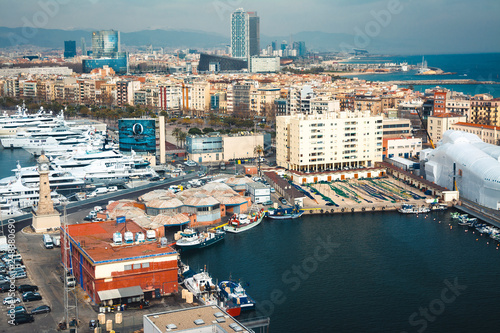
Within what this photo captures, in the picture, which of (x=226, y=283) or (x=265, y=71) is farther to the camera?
(x=265, y=71)

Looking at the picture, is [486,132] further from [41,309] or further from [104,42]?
[104,42]

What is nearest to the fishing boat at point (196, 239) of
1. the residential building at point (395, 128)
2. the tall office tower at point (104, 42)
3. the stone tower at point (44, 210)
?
the stone tower at point (44, 210)

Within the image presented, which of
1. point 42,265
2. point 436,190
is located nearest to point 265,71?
point 436,190

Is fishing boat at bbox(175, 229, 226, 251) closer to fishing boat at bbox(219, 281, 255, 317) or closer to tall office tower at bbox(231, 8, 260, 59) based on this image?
fishing boat at bbox(219, 281, 255, 317)

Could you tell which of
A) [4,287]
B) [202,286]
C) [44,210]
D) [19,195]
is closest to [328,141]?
[19,195]

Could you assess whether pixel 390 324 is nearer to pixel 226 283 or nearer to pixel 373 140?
pixel 226 283

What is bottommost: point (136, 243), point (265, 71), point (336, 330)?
point (336, 330)

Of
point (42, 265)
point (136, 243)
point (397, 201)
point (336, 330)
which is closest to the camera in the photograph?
point (336, 330)

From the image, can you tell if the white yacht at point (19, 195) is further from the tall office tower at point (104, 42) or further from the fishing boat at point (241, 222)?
the tall office tower at point (104, 42)
